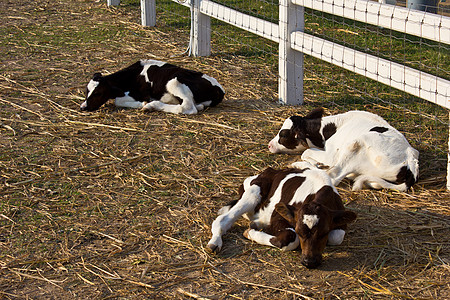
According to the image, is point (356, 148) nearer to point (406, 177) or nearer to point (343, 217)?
point (406, 177)

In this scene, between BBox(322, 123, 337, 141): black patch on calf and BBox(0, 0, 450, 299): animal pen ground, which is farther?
BBox(322, 123, 337, 141): black patch on calf

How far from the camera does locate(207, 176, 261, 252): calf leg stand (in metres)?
4.66

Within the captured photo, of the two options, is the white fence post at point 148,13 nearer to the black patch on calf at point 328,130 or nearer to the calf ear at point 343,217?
the black patch on calf at point 328,130

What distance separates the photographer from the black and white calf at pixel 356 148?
548 centimetres

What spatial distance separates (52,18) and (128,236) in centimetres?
836

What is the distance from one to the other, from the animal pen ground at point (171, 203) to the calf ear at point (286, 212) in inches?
11.3

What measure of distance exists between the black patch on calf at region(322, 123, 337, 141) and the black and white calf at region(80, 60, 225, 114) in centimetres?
173

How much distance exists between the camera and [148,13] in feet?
36.8

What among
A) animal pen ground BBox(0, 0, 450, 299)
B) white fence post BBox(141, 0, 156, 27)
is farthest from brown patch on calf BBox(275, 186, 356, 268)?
white fence post BBox(141, 0, 156, 27)

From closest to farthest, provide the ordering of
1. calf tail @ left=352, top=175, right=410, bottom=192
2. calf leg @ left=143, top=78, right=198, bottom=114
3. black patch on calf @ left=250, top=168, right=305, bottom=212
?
black patch on calf @ left=250, top=168, right=305, bottom=212
calf tail @ left=352, top=175, right=410, bottom=192
calf leg @ left=143, top=78, right=198, bottom=114

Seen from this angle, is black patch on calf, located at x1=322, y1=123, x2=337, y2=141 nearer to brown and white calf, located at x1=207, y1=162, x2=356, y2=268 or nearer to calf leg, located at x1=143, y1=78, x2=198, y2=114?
brown and white calf, located at x1=207, y1=162, x2=356, y2=268

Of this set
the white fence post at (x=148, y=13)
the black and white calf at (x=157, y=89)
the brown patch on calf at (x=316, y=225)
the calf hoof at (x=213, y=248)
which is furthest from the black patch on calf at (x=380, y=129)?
the white fence post at (x=148, y=13)

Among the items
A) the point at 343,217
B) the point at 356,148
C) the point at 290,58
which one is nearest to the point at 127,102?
the point at 290,58

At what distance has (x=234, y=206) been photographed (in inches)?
191
